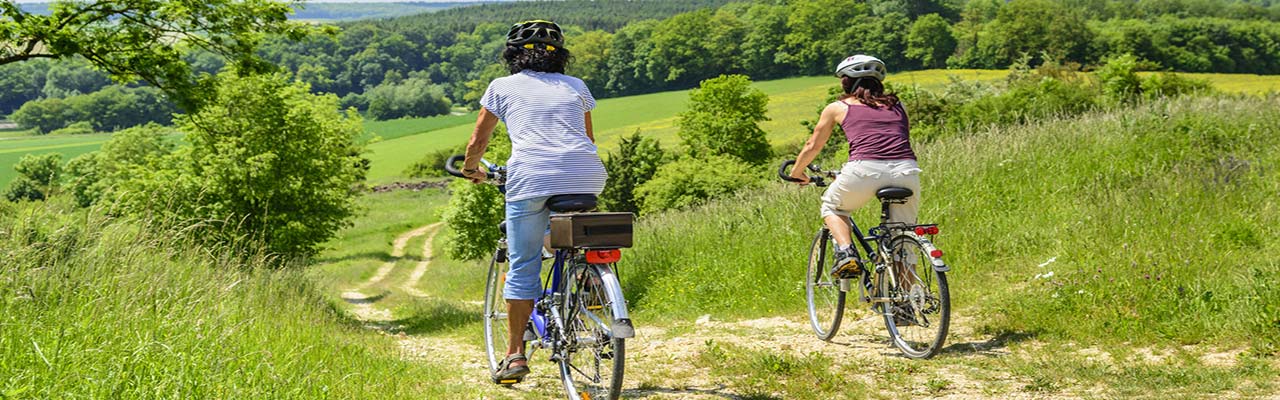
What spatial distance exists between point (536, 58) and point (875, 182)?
224cm

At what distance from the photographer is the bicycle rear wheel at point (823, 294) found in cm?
650

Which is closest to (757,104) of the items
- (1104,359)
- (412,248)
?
(412,248)

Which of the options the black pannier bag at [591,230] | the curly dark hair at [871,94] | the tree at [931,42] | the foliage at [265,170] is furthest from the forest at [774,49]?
the black pannier bag at [591,230]

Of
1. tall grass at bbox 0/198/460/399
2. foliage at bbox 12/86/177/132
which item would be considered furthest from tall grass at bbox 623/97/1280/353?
foliage at bbox 12/86/177/132

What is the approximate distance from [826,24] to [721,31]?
525 inches

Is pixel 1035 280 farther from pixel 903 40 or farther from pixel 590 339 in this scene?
pixel 903 40

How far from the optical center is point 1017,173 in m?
9.61

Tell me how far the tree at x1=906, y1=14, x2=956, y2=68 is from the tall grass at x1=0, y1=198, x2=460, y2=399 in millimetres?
69482

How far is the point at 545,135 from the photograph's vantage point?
454 cm

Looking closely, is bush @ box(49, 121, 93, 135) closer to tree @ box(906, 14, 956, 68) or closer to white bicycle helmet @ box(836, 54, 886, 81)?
tree @ box(906, 14, 956, 68)

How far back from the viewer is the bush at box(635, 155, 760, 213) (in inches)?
1903

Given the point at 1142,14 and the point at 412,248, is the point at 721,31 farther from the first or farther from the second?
the point at 412,248

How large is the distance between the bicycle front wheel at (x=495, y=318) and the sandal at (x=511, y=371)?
2.24 ft

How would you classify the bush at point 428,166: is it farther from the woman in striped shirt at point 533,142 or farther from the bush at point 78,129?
the woman in striped shirt at point 533,142
